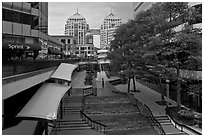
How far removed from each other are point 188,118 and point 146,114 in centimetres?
288

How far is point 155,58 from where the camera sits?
1614cm

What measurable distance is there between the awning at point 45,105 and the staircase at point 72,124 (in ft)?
7.90

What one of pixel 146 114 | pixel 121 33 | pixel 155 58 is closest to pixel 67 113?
pixel 146 114

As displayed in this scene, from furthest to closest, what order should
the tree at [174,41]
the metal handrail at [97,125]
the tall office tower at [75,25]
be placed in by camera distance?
the tall office tower at [75,25]
the tree at [174,41]
the metal handrail at [97,125]

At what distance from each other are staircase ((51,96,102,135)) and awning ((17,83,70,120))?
2409 millimetres

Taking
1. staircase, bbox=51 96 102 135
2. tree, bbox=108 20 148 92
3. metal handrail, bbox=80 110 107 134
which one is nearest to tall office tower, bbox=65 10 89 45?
tree, bbox=108 20 148 92

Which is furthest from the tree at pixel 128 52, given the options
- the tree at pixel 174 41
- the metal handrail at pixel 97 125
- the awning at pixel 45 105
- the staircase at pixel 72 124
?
the awning at pixel 45 105

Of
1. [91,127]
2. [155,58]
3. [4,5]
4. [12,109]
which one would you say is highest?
[4,5]

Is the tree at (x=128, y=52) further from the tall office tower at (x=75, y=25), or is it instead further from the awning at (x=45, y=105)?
the tall office tower at (x=75, y=25)

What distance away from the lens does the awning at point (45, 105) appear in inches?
345

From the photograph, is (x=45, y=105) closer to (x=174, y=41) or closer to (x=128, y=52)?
(x=174, y=41)

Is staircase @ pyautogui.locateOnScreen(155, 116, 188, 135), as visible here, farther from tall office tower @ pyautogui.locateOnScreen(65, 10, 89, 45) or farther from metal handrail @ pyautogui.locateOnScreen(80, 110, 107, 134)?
tall office tower @ pyautogui.locateOnScreen(65, 10, 89, 45)

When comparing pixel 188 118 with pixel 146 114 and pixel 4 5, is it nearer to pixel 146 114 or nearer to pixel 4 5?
pixel 146 114

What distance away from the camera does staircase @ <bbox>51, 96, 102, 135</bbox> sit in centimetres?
1225
